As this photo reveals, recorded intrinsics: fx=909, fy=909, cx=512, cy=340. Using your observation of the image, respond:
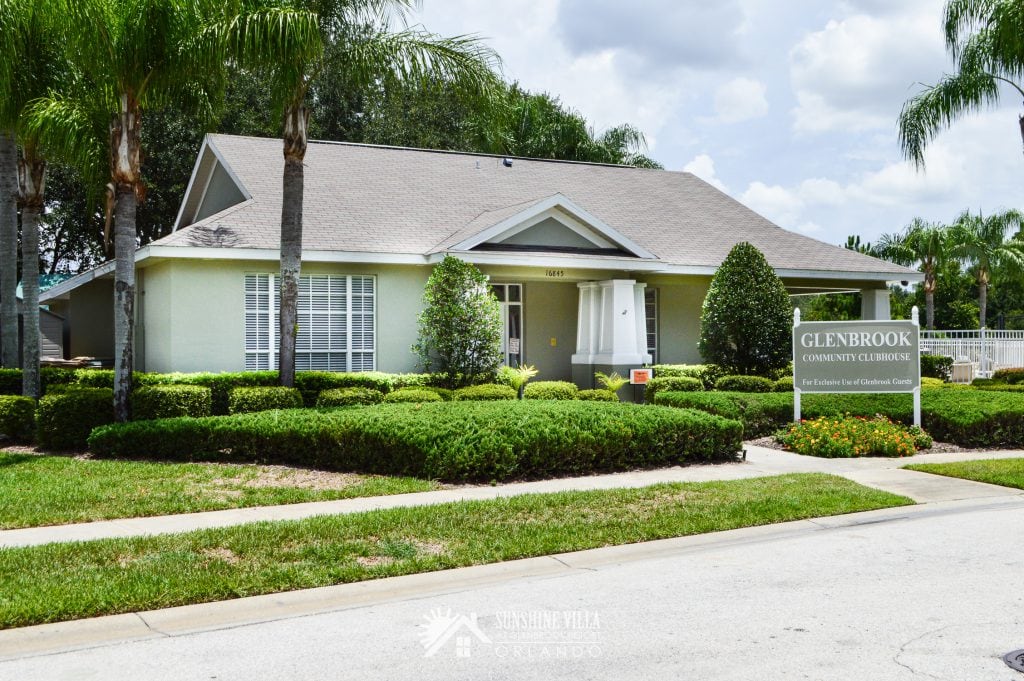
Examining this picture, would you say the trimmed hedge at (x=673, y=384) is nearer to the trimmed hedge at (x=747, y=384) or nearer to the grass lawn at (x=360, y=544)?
the trimmed hedge at (x=747, y=384)

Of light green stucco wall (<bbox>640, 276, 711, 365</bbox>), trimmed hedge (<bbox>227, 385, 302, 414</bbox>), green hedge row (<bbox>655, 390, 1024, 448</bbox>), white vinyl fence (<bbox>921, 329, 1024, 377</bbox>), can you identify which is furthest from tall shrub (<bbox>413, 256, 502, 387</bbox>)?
white vinyl fence (<bbox>921, 329, 1024, 377</bbox>)

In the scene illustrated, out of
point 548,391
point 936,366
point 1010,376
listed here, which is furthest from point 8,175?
point 1010,376

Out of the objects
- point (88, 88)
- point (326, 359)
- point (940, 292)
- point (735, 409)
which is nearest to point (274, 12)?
point (88, 88)

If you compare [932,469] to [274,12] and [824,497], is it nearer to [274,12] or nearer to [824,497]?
[824,497]

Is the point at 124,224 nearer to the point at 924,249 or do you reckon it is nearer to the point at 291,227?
the point at 291,227

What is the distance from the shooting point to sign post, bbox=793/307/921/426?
49.8 feet

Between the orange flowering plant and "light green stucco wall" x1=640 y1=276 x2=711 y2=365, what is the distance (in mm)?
8239

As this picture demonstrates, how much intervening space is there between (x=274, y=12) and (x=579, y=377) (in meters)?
11.1

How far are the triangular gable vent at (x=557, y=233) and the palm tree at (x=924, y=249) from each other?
83.3ft

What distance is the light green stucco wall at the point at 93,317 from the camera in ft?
80.5

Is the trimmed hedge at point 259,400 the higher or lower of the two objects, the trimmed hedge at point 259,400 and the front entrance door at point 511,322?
the lower

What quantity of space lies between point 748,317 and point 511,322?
18.4 feet

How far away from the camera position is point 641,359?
68.3 ft

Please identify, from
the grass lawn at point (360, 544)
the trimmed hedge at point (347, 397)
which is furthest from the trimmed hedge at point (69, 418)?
the grass lawn at point (360, 544)
